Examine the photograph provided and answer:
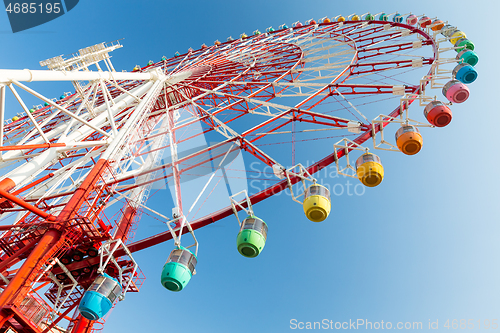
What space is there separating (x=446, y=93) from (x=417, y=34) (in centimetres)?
839

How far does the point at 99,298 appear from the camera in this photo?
878 centimetres

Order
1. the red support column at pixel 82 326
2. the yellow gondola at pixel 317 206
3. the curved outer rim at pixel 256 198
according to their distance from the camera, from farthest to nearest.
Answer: the red support column at pixel 82 326 < the curved outer rim at pixel 256 198 < the yellow gondola at pixel 317 206

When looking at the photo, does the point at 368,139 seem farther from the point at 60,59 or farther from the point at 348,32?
the point at 348,32

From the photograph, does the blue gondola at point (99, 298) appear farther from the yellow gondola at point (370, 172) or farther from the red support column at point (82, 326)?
the yellow gondola at point (370, 172)

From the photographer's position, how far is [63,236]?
808cm

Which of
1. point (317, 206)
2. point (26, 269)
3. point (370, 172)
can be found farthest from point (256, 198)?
point (26, 269)

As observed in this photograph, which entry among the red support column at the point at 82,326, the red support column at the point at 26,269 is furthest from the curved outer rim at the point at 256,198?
the red support column at the point at 82,326

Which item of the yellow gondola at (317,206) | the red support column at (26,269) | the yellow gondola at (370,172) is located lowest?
the red support column at (26,269)

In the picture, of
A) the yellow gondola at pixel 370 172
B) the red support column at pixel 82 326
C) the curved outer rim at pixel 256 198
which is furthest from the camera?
the red support column at pixel 82 326

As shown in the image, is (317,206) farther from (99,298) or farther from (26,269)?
(26,269)

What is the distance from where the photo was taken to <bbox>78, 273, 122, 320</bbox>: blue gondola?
8.62 m

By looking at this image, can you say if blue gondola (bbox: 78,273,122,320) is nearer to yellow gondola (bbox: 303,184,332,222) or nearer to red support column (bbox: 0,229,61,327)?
Answer: red support column (bbox: 0,229,61,327)

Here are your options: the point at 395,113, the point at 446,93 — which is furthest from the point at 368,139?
the point at 446,93

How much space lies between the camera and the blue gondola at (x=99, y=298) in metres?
8.62
